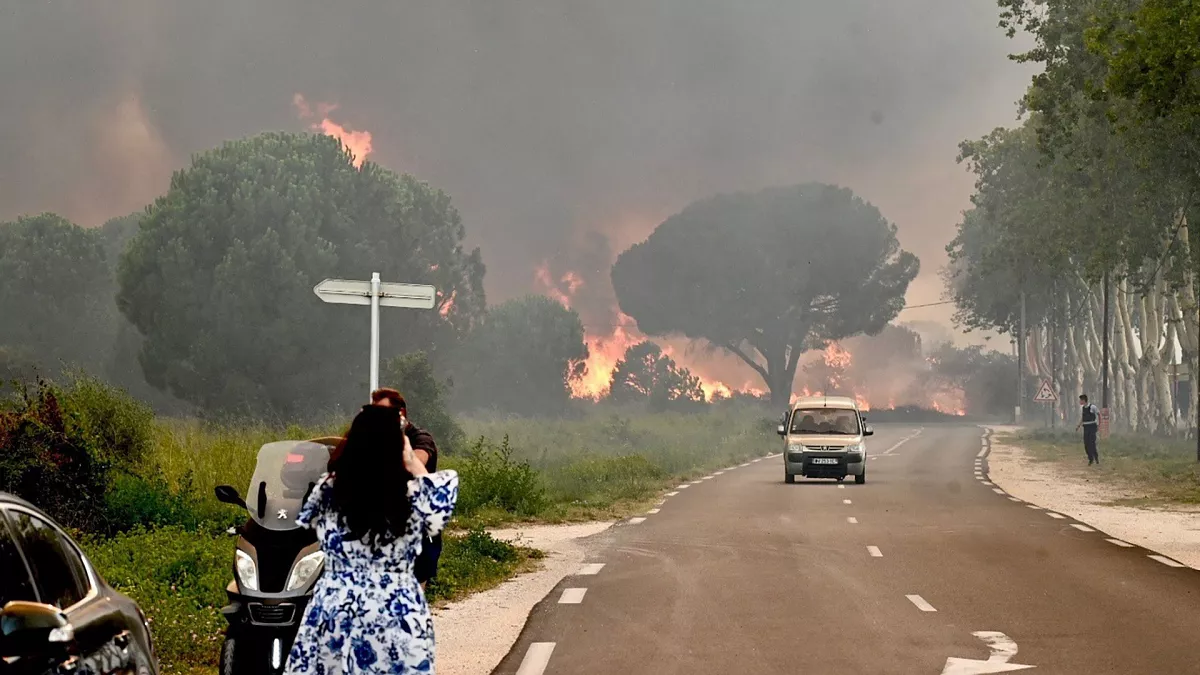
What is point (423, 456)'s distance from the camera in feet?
24.7

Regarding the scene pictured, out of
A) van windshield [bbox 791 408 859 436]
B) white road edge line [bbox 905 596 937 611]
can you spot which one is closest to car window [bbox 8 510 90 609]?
white road edge line [bbox 905 596 937 611]

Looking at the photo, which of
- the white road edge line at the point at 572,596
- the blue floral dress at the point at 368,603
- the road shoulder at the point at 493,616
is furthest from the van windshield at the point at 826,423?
the blue floral dress at the point at 368,603

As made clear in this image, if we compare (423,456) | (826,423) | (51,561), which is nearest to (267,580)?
(423,456)

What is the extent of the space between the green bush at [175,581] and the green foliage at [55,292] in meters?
73.3

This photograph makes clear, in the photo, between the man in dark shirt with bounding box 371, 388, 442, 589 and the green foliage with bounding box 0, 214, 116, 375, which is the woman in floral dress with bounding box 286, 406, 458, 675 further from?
the green foliage with bounding box 0, 214, 116, 375

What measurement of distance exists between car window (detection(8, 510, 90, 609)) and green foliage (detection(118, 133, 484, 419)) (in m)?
58.8

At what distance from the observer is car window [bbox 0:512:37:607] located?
5199 millimetres

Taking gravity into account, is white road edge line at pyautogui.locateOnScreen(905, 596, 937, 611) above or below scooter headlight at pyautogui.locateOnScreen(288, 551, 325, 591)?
below

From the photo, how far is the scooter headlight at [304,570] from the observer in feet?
28.6

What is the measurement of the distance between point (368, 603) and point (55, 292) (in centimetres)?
8996

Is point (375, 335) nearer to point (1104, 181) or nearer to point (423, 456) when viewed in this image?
point (423, 456)

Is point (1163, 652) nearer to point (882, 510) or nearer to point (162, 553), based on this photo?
point (162, 553)

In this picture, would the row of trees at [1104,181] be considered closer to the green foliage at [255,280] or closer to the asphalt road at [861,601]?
Result: the asphalt road at [861,601]

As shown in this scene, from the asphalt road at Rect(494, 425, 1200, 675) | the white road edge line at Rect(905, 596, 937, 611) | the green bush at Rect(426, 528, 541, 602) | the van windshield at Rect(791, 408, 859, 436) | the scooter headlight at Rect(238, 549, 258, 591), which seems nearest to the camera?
the scooter headlight at Rect(238, 549, 258, 591)
